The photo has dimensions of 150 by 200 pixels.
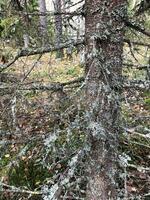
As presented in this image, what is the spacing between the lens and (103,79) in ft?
12.8

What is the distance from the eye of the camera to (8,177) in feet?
22.3

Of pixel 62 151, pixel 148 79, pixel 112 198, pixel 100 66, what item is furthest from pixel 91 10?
pixel 112 198

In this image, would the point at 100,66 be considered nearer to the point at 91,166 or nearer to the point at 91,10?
the point at 91,10

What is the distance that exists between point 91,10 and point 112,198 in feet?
6.74

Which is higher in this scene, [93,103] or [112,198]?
[93,103]

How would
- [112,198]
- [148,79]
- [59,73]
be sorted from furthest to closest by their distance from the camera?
[59,73] < [112,198] < [148,79]

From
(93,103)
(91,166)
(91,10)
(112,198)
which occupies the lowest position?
(112,198)

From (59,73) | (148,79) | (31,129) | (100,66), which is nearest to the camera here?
(100,66)

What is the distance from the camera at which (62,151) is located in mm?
4227

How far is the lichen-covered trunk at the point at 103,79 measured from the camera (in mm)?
3762

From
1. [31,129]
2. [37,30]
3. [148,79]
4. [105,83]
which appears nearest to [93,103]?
[105,83]

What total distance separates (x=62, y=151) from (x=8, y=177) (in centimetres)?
289

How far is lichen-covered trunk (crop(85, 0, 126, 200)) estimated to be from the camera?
376 cm

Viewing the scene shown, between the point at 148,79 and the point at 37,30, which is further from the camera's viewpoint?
the point at 37,30
